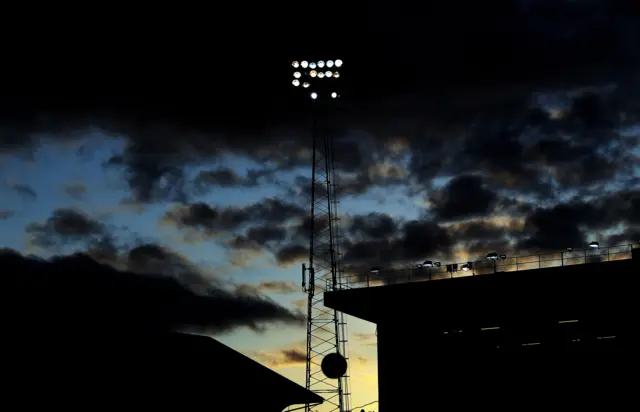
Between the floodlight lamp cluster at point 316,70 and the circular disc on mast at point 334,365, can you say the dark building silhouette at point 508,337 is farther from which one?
the circular disc on mast at point 334,365

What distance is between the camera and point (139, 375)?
90.4 ft

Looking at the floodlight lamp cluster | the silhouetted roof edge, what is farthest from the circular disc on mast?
the floodlight lamp cluster

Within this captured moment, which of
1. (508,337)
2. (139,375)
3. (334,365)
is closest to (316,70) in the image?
(334,365)

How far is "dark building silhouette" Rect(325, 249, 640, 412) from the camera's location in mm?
46969

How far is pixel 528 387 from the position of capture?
161ft

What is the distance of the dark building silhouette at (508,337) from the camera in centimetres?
4697

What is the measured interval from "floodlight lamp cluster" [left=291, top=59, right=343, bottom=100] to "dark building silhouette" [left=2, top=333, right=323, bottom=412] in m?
20.0

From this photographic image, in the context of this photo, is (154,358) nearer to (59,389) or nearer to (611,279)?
(59,389)

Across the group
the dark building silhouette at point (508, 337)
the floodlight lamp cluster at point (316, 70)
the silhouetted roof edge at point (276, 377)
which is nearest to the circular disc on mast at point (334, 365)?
the silhouetted roof edge at point (276, 377)

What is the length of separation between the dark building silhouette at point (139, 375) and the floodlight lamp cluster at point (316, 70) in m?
20.0

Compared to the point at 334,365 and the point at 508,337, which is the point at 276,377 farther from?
the point at 508,337

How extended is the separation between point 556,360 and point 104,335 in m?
31.1

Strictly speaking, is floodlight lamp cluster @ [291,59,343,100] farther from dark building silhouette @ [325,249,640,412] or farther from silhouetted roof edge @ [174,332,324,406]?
silhouetted roof edge @ [174,332,324,406]

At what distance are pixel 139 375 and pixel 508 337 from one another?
30.4 meters
